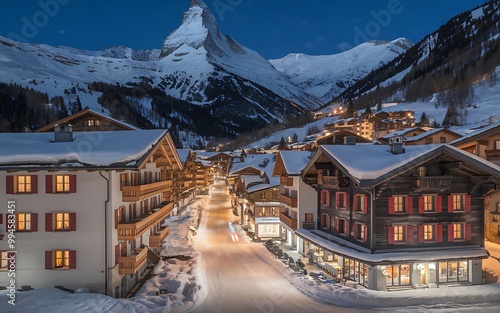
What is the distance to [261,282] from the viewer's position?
2734cm

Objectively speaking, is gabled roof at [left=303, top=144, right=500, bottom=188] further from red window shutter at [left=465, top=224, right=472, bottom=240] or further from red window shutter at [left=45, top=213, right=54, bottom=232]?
red window shutter at [left=45, top=213, right=54, bottom=232]

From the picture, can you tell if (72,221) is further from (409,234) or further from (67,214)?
(409,234)

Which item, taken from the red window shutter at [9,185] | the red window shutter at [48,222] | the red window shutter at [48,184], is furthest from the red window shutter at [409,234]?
the red window shutter at [9,185]

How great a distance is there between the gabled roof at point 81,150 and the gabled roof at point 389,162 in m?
12.8

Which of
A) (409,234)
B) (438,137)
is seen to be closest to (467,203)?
(409,234)

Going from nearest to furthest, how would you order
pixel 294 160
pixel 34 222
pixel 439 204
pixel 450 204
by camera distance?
pixel 34 222
pixel 439 204
pixel 450 204
pixel 294 160

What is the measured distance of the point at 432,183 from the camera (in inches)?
979

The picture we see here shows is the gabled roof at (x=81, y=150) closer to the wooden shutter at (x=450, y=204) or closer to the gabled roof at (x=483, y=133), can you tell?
the wooden shutter at (x=450, y=204)

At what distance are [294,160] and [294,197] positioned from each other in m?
4.08

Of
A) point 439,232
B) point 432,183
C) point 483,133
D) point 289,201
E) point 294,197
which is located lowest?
point 439,232

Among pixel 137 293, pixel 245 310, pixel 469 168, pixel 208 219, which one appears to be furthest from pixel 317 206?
pixel 208 219

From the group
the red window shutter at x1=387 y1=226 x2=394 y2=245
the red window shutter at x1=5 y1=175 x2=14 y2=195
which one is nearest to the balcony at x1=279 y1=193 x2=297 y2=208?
the red window shutter at x1=387 y1=226 x2=394 y2=245

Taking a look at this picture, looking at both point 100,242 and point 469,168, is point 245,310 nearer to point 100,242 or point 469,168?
point 100,242

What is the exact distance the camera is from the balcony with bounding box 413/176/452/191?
24734 millimetres
